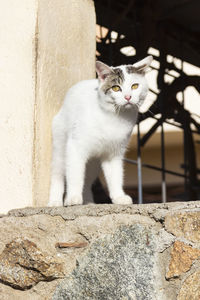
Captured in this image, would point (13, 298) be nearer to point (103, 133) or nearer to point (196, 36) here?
point (103, 133)

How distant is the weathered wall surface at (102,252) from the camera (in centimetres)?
154

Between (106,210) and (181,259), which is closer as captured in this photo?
(181,259)

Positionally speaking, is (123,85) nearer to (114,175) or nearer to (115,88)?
(115,88)

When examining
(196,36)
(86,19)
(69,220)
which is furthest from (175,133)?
(69,220)

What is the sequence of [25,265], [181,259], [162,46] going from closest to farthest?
1. [181,259]
2. [25,265]
3. [162,46]

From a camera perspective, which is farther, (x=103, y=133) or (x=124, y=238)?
(x=103, y=133)

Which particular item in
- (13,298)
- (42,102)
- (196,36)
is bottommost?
(13,298)

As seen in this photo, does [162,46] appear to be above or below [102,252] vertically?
above

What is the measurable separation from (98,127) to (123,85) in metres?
0.18

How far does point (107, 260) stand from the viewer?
1641mm

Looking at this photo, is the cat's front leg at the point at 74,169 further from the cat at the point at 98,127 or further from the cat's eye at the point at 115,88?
the cat's eye at the point at 115,88

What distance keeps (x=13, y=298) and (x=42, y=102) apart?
0.76 meters

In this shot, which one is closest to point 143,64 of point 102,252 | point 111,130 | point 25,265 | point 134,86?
point 134,86

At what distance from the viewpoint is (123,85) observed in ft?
6.29
